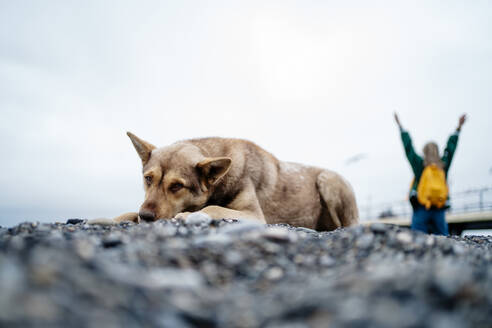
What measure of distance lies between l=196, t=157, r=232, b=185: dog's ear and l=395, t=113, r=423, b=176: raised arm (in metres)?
4.53

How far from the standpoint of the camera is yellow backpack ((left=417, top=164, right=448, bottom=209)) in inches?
254

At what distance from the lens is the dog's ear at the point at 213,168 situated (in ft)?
16.0

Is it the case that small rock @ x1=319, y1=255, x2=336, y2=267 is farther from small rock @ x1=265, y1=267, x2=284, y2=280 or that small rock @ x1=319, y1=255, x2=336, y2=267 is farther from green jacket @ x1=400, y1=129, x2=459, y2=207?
green jacket @ x1=400, y1=129, x2=459, y2=207

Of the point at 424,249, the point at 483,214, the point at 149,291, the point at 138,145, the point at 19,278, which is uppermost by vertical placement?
the point at 138,145

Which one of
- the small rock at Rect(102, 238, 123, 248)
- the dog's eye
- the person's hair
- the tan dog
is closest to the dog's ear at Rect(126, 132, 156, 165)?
the tan dog

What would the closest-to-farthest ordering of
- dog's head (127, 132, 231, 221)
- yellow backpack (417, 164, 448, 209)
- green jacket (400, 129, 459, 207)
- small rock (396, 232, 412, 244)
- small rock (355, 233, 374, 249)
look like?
small rock (355, 233, 374, 249) → small rock (396, 232, 412, 244) → dog's head (127, 132, 231, 221) → yellow backpack (417, 164, 448, 209) → green jacket (400, 129, 459, 207)

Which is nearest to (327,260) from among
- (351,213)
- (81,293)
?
(81,293)

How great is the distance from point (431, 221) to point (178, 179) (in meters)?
5.40

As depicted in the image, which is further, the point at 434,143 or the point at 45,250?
the point at 434,143

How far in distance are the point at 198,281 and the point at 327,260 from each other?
0.94 meters

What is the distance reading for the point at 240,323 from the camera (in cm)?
120

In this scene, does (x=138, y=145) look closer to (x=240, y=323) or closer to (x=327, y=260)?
(x=327, y=260)

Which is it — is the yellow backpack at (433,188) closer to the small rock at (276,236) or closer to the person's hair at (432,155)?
the person's hair at (432,155)

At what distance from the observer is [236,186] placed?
18.4ft
